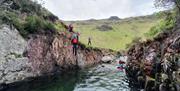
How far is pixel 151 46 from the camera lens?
89.1ft

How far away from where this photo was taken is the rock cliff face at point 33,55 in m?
28.9

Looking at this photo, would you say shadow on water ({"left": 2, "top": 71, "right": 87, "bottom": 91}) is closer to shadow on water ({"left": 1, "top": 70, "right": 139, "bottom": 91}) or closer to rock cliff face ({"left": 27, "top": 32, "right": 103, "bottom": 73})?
shadow on water ({"left": 1, "top": 70, "right": 139, "bottom": 91})

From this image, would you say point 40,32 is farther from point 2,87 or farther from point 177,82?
point 177,82

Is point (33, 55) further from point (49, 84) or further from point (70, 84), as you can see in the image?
point (70, 84)

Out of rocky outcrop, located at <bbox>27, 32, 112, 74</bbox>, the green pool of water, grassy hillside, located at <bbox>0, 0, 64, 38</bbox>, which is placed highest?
grassy hillside, located at <bbox>0, 0, 64, 38</bbox>

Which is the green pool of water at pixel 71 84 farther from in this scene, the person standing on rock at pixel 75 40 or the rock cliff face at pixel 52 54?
the person standing on rock at pixel 75 40

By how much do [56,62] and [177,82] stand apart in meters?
22.9

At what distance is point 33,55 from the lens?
33312mm

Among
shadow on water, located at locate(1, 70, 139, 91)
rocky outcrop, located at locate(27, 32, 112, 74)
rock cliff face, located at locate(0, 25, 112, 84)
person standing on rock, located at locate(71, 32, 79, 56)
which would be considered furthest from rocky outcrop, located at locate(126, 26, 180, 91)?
person standing on rock, located at locate(71, 32, 79, 56)

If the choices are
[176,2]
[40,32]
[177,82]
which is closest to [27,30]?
[40,32]

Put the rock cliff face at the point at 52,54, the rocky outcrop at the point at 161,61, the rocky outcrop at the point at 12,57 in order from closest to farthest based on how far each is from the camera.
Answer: the rocky outcrop at the point at 161,61, the rocky outcrop at the point at 12,57, the rock cliff face at the point at 52,54

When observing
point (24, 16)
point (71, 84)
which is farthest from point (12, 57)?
point (24, 16)

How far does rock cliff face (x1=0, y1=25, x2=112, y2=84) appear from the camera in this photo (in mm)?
28938

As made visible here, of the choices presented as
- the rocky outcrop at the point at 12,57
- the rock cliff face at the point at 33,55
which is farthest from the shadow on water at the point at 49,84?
the rocky outcrop at the point at 12,57
